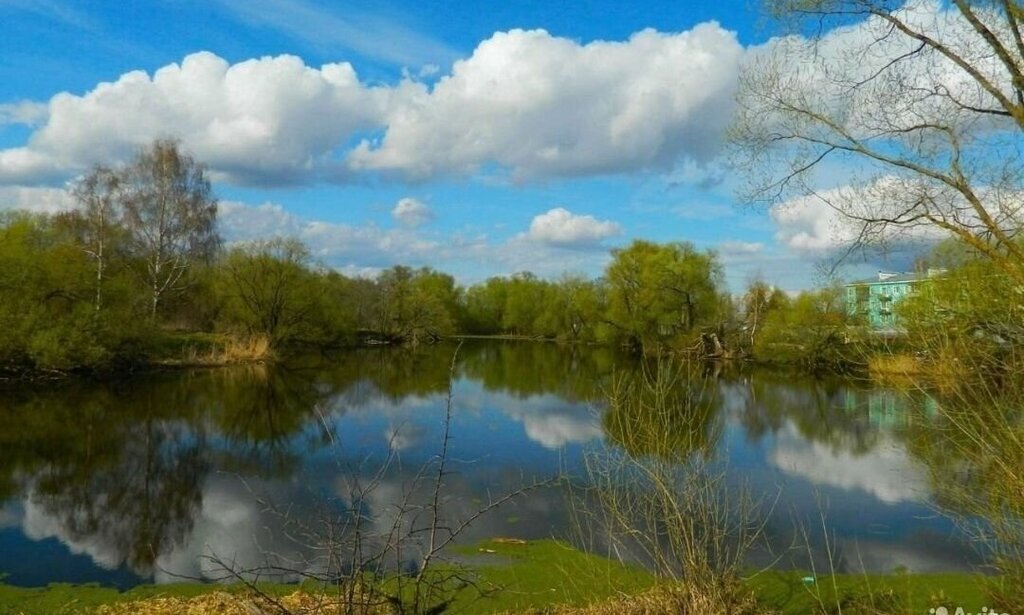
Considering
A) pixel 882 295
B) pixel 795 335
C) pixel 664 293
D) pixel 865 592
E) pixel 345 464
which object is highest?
pixel 664 293

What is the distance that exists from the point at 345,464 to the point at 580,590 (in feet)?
21.3

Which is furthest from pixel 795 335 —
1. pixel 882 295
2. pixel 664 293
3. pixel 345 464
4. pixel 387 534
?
pixel 387 534

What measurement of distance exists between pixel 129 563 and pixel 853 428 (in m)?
15.5

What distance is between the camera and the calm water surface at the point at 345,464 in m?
8.07

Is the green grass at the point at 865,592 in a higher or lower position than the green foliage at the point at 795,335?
lower

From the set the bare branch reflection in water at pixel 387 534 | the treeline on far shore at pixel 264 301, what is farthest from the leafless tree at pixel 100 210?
the bare branch reflection in water at pixel 387 534

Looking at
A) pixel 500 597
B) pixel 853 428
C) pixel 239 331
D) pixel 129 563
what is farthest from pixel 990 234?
pixel 239 331

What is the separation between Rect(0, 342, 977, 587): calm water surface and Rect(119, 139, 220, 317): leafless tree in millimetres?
7138

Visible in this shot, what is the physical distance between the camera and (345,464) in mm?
12047

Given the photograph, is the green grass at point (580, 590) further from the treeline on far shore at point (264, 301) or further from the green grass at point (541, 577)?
the treeline on far shore at point (264, 301)

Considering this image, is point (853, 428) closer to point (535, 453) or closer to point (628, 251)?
point (535, 453)

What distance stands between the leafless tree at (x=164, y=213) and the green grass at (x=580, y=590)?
78.1 ft

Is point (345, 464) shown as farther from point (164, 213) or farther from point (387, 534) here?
point (164, 213)

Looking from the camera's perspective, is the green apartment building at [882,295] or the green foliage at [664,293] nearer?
the green apartment building at [882,295]
